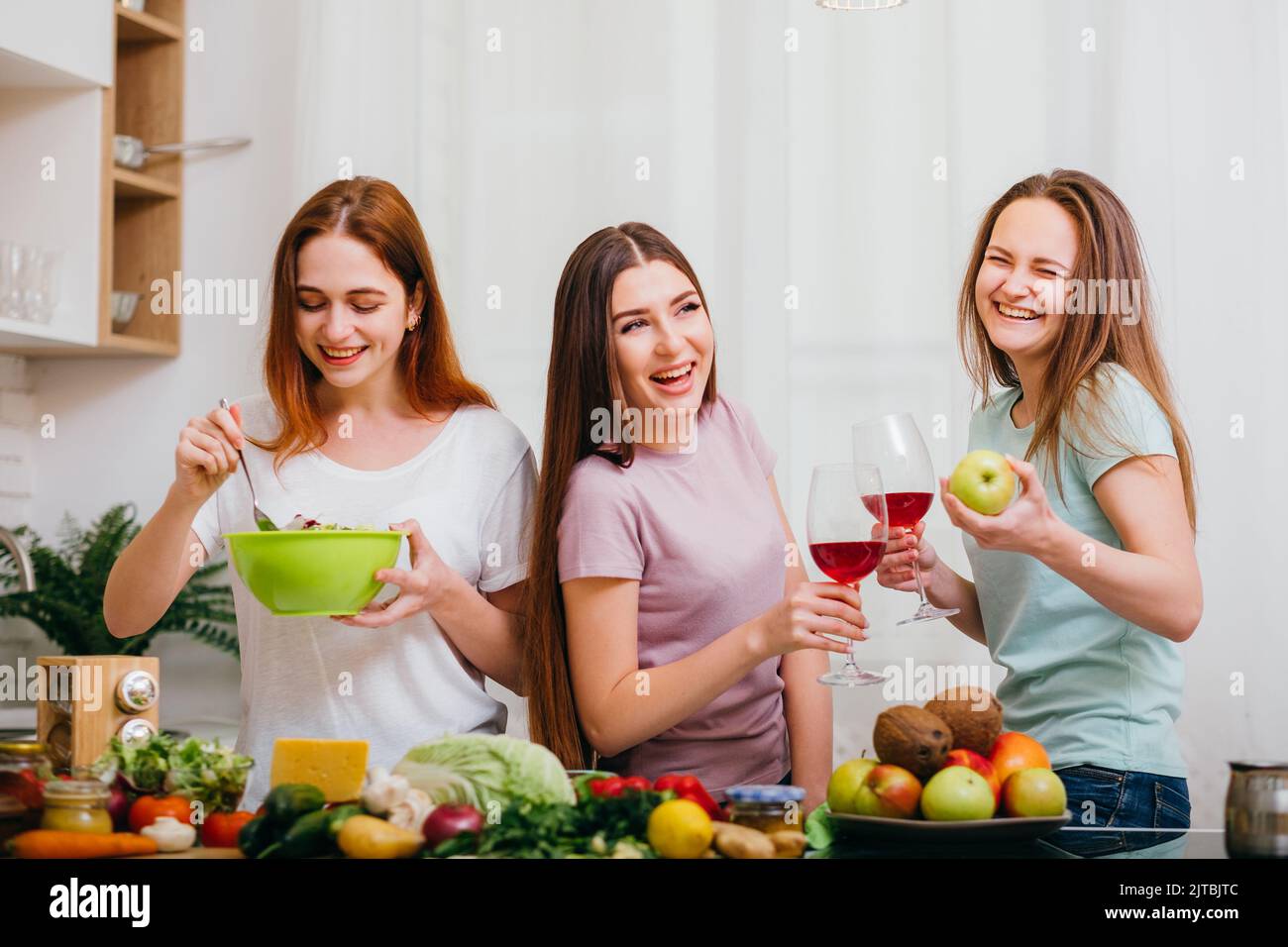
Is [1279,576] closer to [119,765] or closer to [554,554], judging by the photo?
[554,554]

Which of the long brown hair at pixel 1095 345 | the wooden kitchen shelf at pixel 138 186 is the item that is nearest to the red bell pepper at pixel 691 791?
the long brown hair at pixel 1095 345

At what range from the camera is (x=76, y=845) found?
115 cm

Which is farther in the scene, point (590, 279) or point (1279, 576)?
point (1279, 576)

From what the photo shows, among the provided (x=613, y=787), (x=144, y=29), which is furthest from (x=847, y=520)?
(x=144, y=29)

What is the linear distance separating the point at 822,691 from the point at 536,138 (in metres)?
1.81

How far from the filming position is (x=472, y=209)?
3127 millimetres

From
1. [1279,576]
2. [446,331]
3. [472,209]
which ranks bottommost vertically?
[1279,576]

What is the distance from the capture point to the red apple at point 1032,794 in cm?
121

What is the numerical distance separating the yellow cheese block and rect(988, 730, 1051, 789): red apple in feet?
2.08

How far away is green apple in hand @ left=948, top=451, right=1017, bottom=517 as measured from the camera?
58.0 inches

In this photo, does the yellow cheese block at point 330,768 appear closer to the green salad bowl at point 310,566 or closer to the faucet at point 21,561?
the green salad bowl at point 310,566

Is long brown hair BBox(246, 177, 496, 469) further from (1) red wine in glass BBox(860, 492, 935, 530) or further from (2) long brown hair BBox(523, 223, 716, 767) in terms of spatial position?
(1) red wine in glass BBox(860, 492, 935, 530)

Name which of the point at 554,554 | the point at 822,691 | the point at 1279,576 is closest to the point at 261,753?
the point at 554,554

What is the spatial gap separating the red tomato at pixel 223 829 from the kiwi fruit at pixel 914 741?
2.05ft
